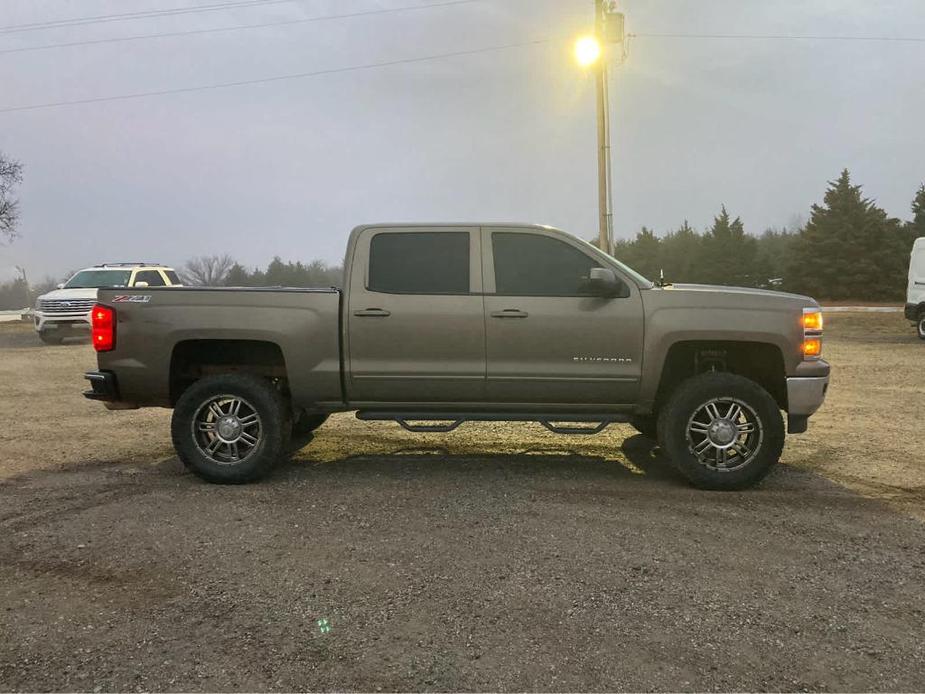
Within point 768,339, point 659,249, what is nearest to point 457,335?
point 768,339

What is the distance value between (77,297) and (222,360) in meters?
14.5

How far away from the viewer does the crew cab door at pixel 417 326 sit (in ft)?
16.3

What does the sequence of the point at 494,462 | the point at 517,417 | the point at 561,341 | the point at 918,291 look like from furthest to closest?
the point at 918,291 → the point at 494,462 → the point at 517,417 → the point at 561,341

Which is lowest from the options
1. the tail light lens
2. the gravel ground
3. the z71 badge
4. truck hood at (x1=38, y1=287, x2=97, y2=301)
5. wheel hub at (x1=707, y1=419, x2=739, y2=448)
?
the gravel ground

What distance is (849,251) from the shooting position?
36.0m

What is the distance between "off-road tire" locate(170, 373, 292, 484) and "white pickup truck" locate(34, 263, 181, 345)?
44.5 ft

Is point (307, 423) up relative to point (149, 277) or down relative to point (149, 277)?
down

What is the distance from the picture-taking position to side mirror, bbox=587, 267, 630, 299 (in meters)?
4.72

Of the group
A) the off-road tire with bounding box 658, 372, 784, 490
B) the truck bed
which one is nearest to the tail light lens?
the off-road tire with bounding box 658, 372, 784, 490

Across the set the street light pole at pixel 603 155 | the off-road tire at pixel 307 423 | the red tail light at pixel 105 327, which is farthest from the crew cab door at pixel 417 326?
the street light pole at pixel 603 155

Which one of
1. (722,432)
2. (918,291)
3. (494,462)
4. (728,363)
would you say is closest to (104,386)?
(494,462)

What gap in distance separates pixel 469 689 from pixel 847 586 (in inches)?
86.3

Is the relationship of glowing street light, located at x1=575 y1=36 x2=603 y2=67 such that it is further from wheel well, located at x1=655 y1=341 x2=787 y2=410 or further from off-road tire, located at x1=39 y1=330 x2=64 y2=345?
off-road tire, located at x1=39 y1=330 x2=64 y2=345

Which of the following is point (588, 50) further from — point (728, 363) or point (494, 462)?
point (494, 462)
